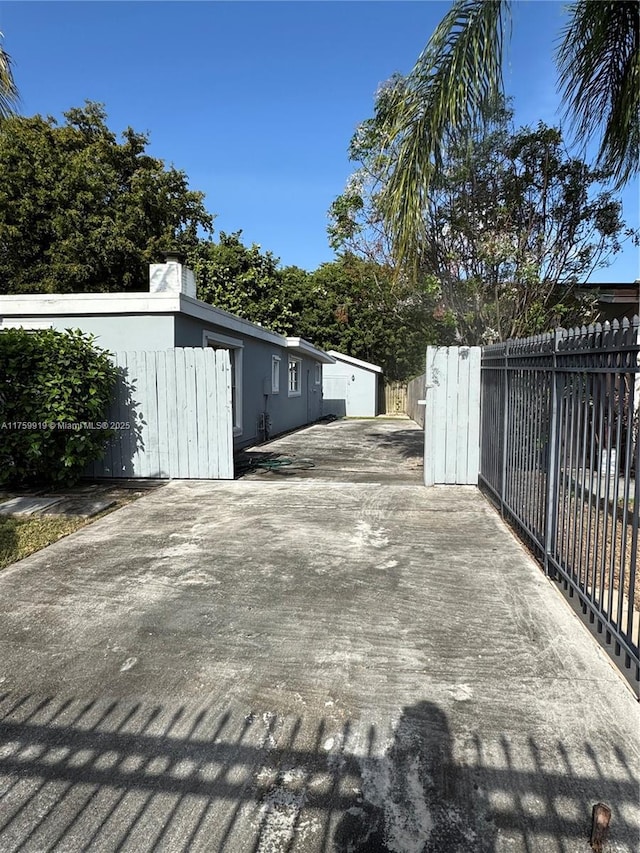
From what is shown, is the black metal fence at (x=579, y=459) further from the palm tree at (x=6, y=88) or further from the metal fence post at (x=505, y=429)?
the palm tree at (x=6, y=88)

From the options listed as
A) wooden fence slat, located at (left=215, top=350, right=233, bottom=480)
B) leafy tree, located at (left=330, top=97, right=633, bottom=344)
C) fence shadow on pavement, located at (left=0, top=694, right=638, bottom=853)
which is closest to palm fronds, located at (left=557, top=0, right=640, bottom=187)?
leafy tree, located at (left=330, top=97, right=633, bottom=344)

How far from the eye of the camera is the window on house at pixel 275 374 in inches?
574

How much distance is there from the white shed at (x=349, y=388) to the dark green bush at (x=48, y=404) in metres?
→ 18.5

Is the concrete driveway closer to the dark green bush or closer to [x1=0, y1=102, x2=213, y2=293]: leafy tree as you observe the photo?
the dark green bush

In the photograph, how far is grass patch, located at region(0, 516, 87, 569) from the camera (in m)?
4.98

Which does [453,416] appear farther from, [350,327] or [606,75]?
[350,327]

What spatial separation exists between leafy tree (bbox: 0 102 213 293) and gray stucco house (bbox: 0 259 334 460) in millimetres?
11201

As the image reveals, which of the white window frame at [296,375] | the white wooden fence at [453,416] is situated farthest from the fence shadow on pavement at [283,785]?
the white window frame at [296,375]

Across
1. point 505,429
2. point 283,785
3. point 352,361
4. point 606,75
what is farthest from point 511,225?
point 352,361

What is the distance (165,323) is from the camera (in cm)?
852

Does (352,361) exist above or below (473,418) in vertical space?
above

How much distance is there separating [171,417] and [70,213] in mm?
16029

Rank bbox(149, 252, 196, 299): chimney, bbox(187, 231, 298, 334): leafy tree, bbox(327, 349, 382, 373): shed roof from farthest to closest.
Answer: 1. bbox(187, 231, 298, 334): leafy tree
2. bbox(327, 349, 382, 373): shed roof
3. bbox(149, 252, 196, 299): chimney

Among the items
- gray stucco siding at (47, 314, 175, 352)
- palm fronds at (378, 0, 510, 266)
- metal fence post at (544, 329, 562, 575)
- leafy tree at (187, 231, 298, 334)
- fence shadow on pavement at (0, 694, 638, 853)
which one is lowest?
fence shadow on pavement at (0, 694, 638, 853)
